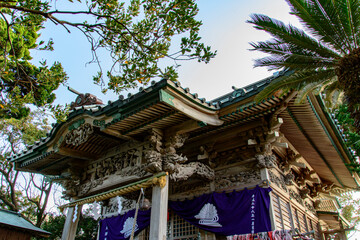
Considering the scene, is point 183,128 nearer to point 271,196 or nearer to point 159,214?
point 159,214

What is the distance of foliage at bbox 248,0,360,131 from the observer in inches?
223

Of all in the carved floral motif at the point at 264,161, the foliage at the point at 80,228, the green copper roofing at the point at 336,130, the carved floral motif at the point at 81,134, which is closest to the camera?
the green copper roofing at the point at 336,130

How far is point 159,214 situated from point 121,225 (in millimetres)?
3916

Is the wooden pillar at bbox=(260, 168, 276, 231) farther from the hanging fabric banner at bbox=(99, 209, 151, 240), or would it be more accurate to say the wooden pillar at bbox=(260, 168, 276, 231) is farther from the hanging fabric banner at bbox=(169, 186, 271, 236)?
the hanging fabric banner at bbox=(99, 209, 151, 240)

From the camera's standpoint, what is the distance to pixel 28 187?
729 inches

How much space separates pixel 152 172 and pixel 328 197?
10.1 meters

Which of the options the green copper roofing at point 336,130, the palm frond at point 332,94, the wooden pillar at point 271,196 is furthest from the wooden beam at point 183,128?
the palm frond at point 332,94

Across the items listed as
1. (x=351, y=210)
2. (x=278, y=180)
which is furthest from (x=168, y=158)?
(x=351, y=210)

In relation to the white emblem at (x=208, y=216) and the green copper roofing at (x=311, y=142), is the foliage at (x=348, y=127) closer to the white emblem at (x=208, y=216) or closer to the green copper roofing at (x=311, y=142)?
the green copper roofing at (x=311, y=142)

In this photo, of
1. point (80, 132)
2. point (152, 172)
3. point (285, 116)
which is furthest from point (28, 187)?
point (285, 116)

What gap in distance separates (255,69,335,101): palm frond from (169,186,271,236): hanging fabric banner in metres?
2.56

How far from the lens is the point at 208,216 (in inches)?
294

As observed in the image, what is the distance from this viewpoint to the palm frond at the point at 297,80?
6145 mm

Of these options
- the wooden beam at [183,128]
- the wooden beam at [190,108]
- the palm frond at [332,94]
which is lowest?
the wooden beam at [183,128]
